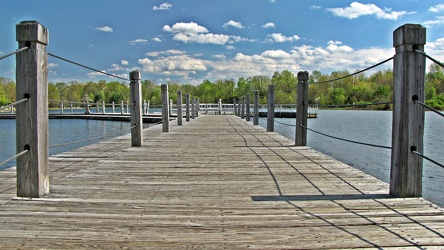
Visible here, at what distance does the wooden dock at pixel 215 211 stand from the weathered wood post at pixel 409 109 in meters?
0.13

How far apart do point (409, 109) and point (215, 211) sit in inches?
56.3

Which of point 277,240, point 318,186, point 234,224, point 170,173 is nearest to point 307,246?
point 277,240

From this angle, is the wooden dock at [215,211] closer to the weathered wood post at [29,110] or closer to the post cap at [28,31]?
the weathered wood post at [29,110]

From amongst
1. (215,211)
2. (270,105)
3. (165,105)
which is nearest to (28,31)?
(215,211)

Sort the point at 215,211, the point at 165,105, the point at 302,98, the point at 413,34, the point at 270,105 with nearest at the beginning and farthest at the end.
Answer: the point at 215,211, the point at 413,34, the point at 302,98, the point at 165,105, the point at 270,105

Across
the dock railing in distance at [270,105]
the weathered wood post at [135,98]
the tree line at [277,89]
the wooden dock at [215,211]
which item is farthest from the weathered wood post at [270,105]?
the tree line at [277,89]

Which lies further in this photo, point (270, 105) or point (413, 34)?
point (270, 105)

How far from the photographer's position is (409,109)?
2133 millimetres

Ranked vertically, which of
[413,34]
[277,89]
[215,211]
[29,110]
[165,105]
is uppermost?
[277,89]

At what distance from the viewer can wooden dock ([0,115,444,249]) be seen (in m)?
1.50

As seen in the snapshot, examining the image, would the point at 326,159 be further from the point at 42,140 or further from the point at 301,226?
the point at 42,140

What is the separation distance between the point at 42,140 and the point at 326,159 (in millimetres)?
2836

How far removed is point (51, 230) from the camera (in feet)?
5.28

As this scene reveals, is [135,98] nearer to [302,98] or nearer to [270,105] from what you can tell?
[302,98]
